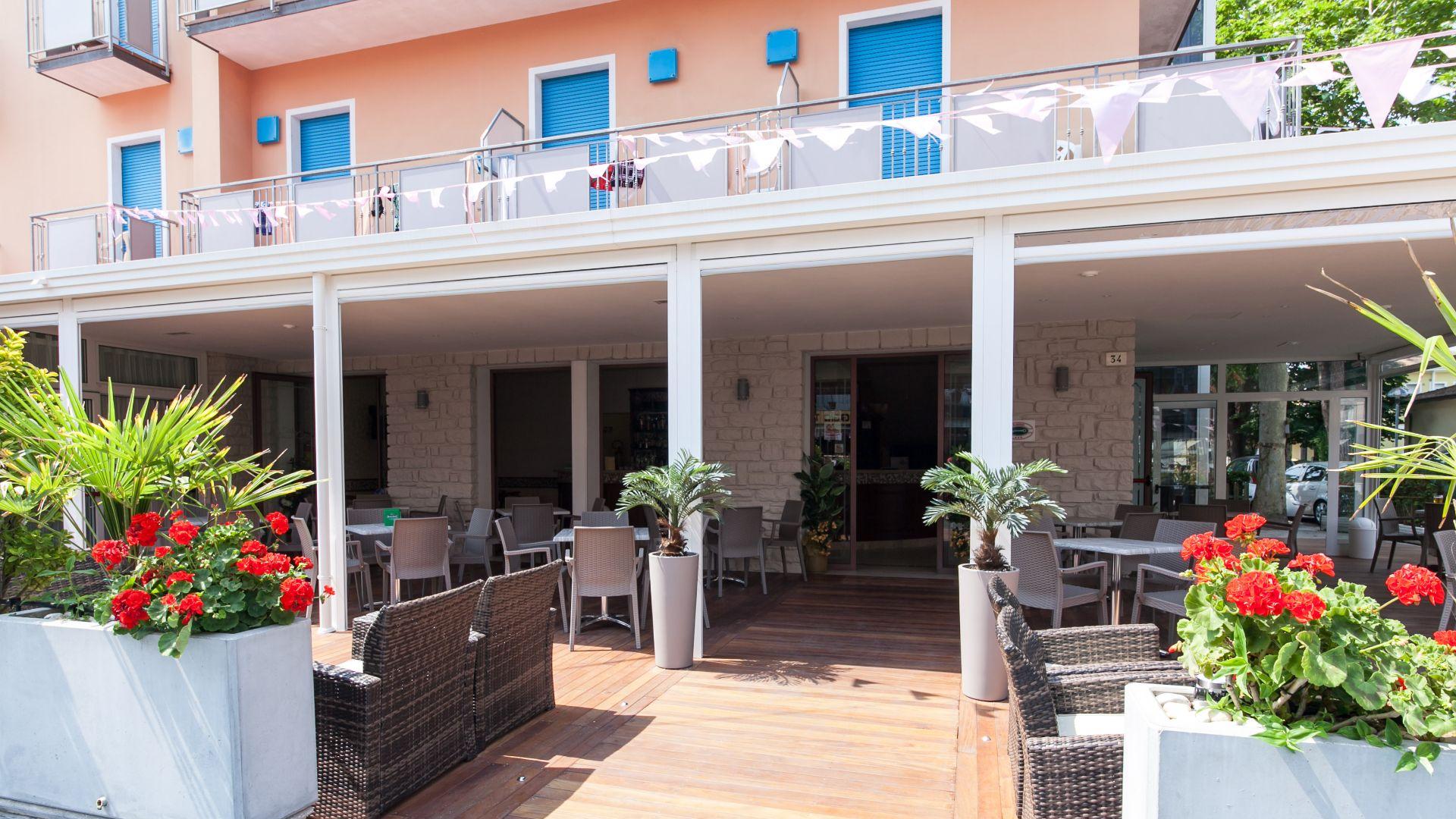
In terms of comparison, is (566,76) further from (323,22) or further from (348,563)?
(348,563)

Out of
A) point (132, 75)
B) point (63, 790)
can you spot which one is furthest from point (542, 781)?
point (132, 75)

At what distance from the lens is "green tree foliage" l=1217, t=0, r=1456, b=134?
11297 millimetres

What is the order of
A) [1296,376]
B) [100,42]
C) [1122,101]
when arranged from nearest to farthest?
[1122,101] → [100,42] → [1296,376]

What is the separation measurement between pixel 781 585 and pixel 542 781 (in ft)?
13.7

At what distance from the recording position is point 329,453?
5496 mm

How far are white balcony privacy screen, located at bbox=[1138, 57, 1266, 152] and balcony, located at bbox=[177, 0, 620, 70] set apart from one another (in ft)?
17.9

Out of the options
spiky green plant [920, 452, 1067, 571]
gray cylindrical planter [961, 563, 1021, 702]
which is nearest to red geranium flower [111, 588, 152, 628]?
spiky green plant [920, 452, 1067, 571]

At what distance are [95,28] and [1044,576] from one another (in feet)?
39.0

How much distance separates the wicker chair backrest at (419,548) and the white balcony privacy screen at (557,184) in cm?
231

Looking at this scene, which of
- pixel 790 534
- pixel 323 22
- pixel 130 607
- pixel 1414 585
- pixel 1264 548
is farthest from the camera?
pixel 323 22

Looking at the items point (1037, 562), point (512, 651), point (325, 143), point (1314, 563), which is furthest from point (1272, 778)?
point (325, 143)

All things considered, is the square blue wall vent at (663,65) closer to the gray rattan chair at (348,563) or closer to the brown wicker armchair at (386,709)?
the gray rattan chair at (348,563)

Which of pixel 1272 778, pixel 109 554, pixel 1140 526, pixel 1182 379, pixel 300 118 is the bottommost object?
pixel 1140 526

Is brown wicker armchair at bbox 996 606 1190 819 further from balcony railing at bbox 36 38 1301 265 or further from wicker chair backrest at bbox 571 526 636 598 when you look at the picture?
balcony railing at bbox 36 38 1301 265
